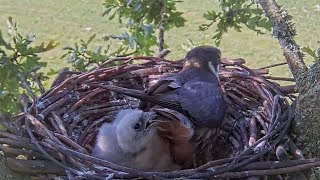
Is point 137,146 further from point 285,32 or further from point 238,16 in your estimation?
point 238,16

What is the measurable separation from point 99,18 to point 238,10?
10.1ft

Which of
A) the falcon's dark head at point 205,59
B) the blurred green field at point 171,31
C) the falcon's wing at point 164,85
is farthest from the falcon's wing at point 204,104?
the blurred green field at point 171,31

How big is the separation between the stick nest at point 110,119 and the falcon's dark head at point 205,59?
0.05m

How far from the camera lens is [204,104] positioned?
207 cm

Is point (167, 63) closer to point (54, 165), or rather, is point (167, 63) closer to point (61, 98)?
point (61, 98)

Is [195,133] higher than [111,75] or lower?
lower

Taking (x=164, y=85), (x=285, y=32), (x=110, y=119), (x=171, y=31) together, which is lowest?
(x=171, y=31)

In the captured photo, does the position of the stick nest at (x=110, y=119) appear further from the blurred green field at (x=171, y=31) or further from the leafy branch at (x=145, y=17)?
the blurred green field at (x=171, y=31)

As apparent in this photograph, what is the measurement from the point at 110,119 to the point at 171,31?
114 inches

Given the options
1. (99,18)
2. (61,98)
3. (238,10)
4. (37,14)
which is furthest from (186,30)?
(61,98)

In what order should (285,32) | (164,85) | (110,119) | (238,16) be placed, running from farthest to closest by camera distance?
(238,16) → (110,119) → (164,85) → (285,32)

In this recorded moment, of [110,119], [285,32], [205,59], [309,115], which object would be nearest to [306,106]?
[309,115]

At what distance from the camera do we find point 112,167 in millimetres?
1757

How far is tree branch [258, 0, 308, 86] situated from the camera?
6.39ft
